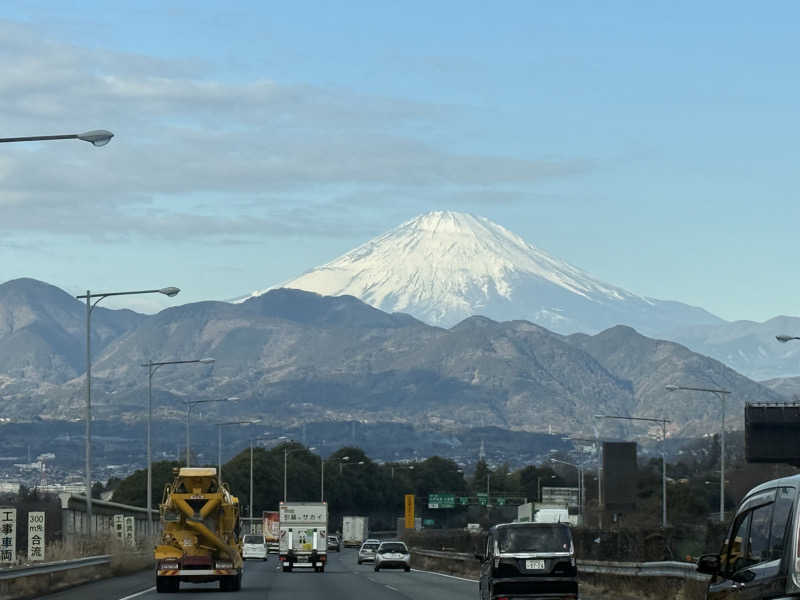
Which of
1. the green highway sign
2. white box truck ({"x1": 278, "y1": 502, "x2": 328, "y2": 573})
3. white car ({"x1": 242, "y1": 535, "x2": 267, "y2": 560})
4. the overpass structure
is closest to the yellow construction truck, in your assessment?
the overpass structure

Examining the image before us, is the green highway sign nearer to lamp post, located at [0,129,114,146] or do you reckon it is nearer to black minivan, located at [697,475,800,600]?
lamp post, located at [0,129,114,146]

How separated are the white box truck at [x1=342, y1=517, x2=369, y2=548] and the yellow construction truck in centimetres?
10926

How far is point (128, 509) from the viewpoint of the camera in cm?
9469

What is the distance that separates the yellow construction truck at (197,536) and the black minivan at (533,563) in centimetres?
1277

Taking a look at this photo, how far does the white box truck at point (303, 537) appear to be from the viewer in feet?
213

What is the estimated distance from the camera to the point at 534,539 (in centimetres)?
2895

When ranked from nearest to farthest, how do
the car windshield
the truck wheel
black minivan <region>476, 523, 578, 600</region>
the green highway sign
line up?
1. black minivan <region>476, 523, 578, 600</region>
2. the car windshield
3. the truck wheel
4. the green highway sign

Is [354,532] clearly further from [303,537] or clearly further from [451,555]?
[451,555]

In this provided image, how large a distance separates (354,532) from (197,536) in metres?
113

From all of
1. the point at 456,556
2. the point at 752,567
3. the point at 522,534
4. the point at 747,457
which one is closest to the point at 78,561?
the point at 522,534

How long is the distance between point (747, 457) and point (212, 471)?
74.1 metres

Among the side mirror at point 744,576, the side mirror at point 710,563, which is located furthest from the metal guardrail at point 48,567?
the side mirror at point 744,576

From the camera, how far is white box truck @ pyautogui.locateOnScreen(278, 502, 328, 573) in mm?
64875

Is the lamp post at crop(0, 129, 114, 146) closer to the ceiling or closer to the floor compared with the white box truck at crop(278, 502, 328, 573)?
closer to the ceiling
